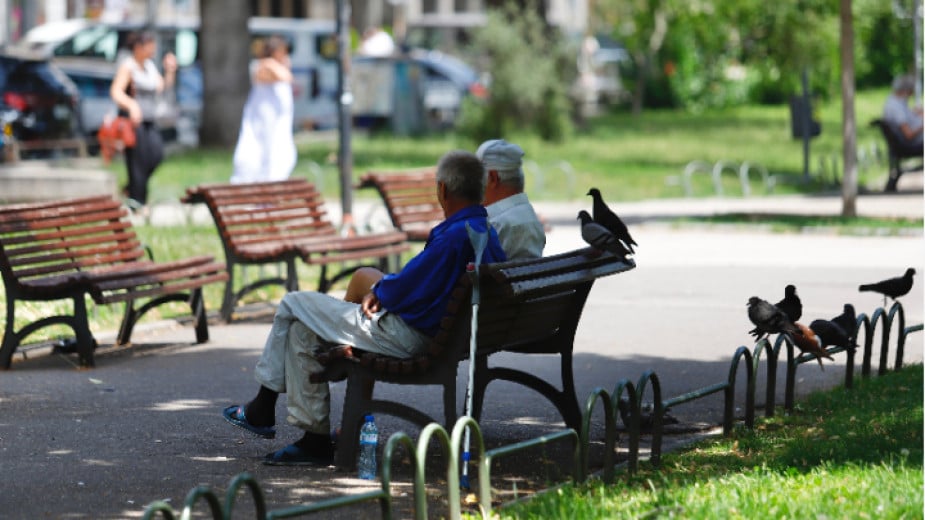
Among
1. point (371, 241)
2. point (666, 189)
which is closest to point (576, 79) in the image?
point (666, 189)

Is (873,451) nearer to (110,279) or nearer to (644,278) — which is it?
(110,279)

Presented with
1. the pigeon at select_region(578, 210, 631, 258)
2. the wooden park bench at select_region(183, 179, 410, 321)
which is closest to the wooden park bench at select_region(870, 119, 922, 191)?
the wooden park bench at select_region(183, 179, 410, 321)

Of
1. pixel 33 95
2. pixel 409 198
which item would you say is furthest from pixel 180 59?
pixel 409 198

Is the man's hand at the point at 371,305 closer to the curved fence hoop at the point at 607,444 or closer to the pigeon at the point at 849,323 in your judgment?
the curved fence hoop at the point at 607,444

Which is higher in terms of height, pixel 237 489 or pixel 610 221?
pixel 610 221

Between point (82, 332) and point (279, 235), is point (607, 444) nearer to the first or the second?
point (82, 332)

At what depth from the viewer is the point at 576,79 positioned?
32094 mm

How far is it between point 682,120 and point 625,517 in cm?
3853

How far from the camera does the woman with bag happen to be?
59.8 feet

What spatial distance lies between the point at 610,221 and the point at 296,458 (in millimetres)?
1687

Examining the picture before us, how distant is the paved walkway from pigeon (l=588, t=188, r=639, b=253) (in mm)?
1031

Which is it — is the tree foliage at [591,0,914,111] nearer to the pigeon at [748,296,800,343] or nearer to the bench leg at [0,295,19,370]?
the bench leg at [0,295,19,370]

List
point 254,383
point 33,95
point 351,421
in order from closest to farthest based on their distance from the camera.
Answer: point 351,421
point 254,383
point 33,95

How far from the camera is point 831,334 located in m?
8.79
